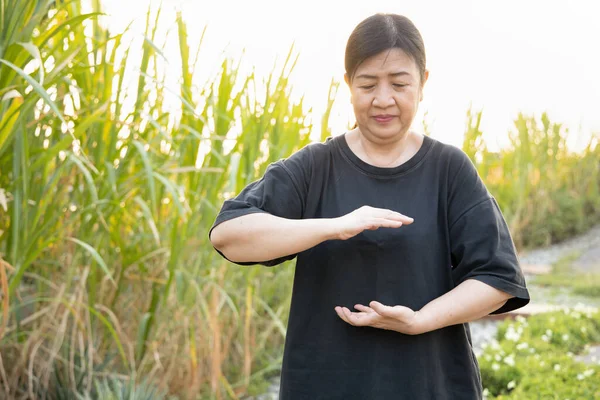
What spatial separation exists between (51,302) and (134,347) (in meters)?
0.43

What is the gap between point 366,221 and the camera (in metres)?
1.55

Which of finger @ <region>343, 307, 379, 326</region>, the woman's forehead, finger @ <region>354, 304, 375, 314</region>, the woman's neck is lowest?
finger @ <region>343, 307, 379, 326</region>

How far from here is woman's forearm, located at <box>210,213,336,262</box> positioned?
1594 millimetres

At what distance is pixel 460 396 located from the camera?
5.83 feet

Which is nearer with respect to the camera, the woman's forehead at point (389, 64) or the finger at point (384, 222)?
the finger at point (384, 222)

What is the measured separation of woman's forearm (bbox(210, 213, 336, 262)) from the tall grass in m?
0.96

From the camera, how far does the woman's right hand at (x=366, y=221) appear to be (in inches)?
60.7

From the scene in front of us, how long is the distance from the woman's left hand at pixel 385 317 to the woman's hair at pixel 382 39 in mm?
515

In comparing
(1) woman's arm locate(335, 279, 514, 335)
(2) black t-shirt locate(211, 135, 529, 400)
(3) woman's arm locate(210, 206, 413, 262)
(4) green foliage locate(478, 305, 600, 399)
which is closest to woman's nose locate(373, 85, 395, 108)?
(2) black t-shirt locate(211, 135, 529, 400)

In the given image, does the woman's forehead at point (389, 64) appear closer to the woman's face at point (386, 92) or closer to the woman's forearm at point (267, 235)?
the woman's face at point (386, 92)

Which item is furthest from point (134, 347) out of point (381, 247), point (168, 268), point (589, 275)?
point (589, 275)

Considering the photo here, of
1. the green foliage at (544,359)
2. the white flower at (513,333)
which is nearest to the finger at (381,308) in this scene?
the green foliage at (544,359)

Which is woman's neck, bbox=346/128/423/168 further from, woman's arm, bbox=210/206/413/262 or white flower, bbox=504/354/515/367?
white flower, bbox=504/354/515/367

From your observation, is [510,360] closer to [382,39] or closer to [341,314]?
[341,314]
